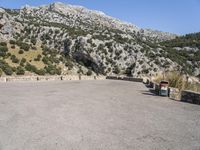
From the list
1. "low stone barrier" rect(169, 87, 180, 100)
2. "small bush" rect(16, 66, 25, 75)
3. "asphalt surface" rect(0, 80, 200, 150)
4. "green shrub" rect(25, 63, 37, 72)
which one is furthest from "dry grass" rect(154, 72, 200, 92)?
"green shrub" rect(25, 63, 37, 72)

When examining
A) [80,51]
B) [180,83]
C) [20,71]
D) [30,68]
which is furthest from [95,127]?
[80,51]

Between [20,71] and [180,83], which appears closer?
[180,83]

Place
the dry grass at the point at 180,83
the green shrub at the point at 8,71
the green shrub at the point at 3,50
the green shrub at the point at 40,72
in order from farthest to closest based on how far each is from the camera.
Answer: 1. the green shrub at the point at 3,50
2. the green shrub at the point at 40,72
3. the green shrub at the point at 8,71
4. the dry grass at the point at 180,83

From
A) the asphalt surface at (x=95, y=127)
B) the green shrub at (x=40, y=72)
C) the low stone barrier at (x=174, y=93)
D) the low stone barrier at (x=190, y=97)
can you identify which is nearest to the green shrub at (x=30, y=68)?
the green shrub at (x=40, y=72)

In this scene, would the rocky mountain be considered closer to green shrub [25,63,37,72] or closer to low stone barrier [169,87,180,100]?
green shrub [25,63,37,72]

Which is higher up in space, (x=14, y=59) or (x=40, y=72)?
(x=14, y=59)

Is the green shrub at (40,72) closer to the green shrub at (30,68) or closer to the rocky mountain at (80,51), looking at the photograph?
the green shrub at (30,68)

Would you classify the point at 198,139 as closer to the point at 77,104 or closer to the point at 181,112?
the point at 181,112

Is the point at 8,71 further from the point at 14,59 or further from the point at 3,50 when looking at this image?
the point at 3,50

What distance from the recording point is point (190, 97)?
19156 millimetres

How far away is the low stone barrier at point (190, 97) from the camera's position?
728 inches

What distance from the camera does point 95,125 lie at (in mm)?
10977

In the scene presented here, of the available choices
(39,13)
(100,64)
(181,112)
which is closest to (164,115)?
(181,112)

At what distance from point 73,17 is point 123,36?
3938cm
